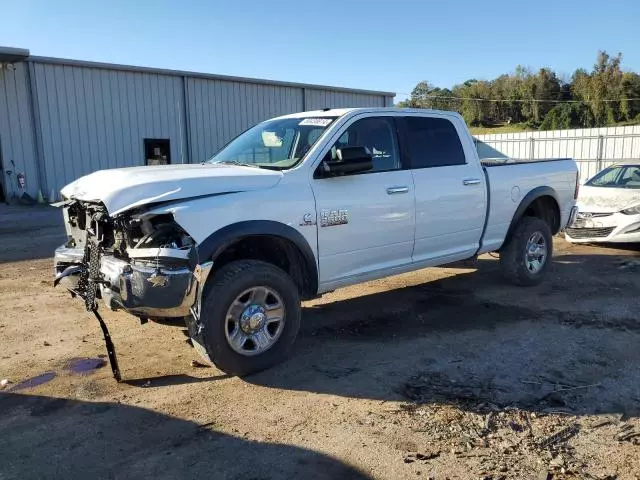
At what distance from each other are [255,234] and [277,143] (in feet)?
4.40

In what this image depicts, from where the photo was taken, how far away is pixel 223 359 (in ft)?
13.6

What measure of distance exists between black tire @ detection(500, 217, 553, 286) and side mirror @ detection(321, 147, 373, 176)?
2965 millimetres

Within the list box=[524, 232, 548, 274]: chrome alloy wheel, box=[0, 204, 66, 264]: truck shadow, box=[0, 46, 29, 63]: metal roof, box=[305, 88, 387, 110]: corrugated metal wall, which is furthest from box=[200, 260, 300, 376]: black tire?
box=[305, 88, 387, 110]: corrugated metal wall

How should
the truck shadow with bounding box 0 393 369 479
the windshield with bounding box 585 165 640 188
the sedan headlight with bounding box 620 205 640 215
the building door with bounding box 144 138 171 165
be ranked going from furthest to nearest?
the building door with bounding box 144 138 171 165 < the windshield with bounding box 585 165 640 188 < the sedan headlight with bounding box 620 205 640 215 < the truck shadow with bounding box 0 393 369 479

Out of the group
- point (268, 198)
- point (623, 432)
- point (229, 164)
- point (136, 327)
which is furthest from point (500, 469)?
point (136, 327)

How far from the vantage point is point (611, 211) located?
30.8 feet

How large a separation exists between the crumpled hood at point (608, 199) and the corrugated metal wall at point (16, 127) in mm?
16046

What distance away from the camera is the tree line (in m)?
48.6

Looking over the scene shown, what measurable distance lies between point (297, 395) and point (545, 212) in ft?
16.0

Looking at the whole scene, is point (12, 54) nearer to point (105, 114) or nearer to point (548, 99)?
point (105, 114)

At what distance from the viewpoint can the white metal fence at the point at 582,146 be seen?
20.2 m

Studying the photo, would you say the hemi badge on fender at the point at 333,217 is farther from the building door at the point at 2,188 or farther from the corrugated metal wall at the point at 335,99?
the corrugated metal wall at the point at 335,99

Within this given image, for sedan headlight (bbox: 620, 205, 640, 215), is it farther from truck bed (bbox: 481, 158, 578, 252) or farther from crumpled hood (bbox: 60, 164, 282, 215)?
crumpled hood (bbox: 60, 164, 282, 215)

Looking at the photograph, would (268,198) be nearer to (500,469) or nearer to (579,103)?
(500,469)
